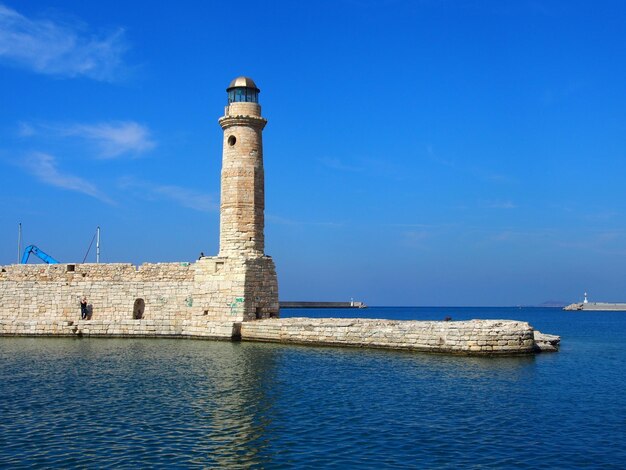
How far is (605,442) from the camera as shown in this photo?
8.95m

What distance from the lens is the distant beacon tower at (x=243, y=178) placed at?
22.6m

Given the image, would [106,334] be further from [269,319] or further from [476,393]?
[476,393]

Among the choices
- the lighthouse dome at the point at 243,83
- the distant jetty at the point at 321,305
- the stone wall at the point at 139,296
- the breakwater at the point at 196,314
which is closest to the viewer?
the breakwater at the point at 196,314

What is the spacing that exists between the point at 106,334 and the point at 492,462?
60.0 ft

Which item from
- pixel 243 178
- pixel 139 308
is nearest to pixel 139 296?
pixel 139 308

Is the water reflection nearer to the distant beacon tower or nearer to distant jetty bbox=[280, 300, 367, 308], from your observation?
the distant beacon tower

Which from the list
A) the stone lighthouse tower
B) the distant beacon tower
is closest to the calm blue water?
the stone lighthouse tower

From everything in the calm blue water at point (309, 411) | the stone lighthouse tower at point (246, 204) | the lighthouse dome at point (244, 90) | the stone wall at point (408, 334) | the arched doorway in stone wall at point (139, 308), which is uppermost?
the lighthouse dome at point (244, 90)

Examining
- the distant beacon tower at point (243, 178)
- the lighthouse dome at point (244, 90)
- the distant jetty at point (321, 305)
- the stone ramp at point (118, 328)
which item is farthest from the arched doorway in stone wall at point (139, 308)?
the distant jetty at point (321, 305)

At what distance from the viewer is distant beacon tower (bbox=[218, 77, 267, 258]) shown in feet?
74.0

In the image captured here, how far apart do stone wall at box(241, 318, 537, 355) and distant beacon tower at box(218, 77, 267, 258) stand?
309 centimetres

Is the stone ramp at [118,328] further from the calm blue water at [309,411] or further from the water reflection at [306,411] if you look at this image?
the calm blue water at [309,411]

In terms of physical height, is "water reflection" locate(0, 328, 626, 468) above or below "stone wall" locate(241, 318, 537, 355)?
below

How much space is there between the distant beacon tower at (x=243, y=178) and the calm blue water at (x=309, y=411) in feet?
19.3
